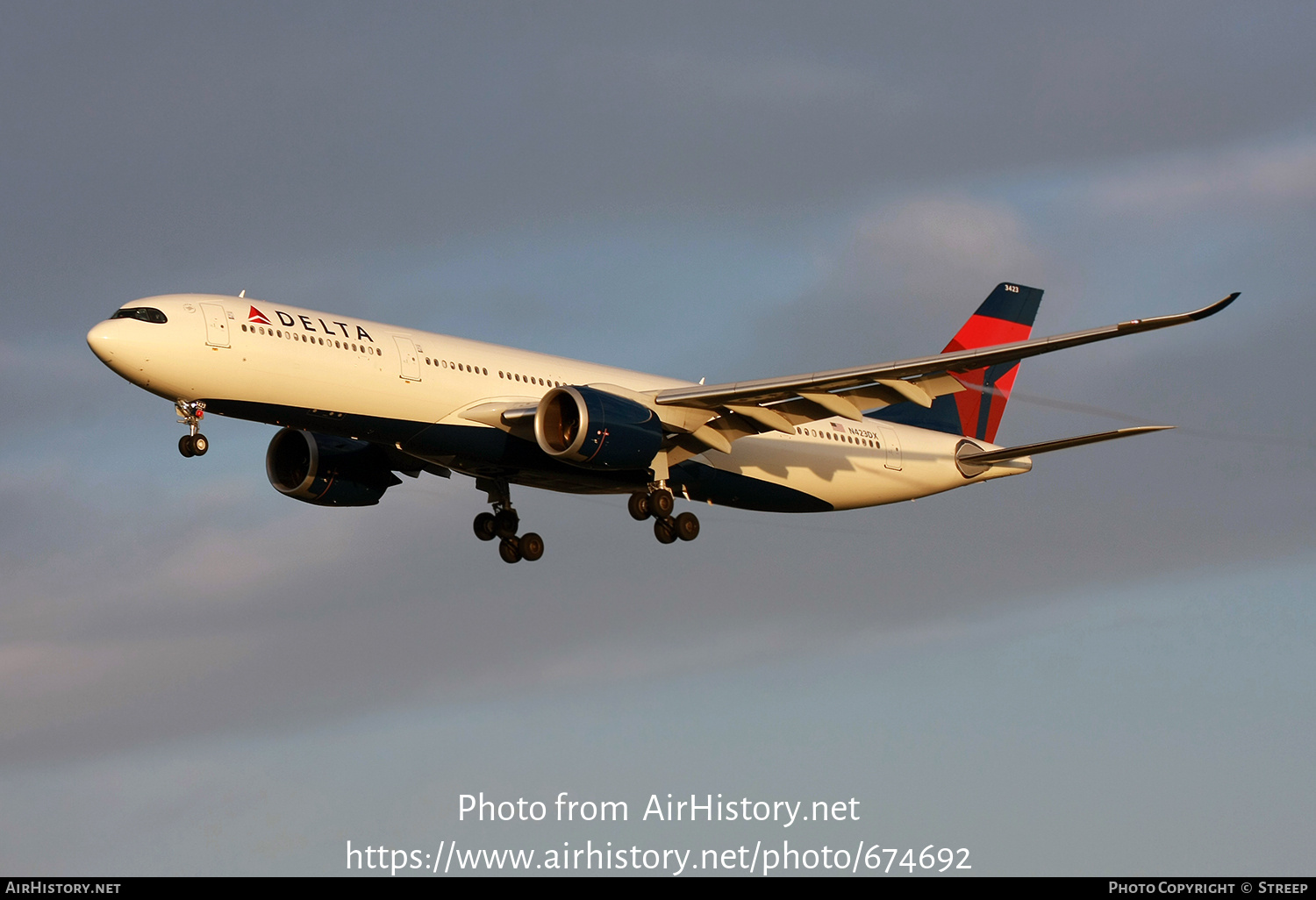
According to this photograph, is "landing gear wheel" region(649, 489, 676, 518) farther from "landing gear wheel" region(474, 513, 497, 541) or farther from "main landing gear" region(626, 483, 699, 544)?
"landing gear wheel" region(474, 513, 497, 541)

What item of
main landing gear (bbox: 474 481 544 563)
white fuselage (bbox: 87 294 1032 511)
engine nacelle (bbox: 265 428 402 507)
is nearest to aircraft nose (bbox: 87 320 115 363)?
white fuselage (bbox: 87 294 1032 511)

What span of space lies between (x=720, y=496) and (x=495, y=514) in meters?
6.67

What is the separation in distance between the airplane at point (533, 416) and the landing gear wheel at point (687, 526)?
0.04 m

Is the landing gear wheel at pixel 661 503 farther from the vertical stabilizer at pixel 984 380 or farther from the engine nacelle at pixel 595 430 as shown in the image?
the vertical stabilizer at pixel 984 380

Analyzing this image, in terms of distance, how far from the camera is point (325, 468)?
47031 mm

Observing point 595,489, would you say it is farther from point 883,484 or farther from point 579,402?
point 883,484

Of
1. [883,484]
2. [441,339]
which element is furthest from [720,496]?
[441,339]

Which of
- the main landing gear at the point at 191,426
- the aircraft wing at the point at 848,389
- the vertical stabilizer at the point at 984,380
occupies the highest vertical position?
the vertical stabilizer at the point at 984,380

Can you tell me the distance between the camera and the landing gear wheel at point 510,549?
1897 inches

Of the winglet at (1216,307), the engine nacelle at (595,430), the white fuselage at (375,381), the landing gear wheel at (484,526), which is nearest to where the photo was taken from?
the winglet at (1216,307)

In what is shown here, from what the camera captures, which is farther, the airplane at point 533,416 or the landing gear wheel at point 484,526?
the landing gear wheel at point 484,526

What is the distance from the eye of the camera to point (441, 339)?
4203 cm

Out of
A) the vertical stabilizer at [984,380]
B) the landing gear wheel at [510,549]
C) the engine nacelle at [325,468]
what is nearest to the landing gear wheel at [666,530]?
the landing gear wheel at [510,549]

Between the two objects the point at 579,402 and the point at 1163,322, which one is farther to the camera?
the point at 579,402
